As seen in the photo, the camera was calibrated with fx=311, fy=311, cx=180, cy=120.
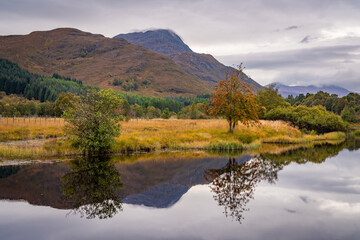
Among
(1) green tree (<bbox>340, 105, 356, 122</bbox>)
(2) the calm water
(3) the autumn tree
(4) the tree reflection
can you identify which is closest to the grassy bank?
(3) the autumn tree

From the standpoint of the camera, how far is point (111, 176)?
855 inches

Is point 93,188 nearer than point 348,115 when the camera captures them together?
Yes

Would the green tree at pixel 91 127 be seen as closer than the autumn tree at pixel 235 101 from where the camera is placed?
Yes

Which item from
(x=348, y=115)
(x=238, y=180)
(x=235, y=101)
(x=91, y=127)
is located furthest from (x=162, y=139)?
(x=348, y=115)

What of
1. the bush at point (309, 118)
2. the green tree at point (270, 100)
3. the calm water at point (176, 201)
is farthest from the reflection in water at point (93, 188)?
the green tree at point (270, 100)

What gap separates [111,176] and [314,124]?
49.1 meters

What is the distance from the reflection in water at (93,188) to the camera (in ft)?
49.9

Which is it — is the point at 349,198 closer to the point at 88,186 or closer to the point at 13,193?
the point at 88,186

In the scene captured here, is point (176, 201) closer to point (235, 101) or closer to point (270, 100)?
point (235, 101)

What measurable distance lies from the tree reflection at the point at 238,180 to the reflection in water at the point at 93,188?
5778 millimetres

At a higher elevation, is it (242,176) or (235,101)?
(235,101)

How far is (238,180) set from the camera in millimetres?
21578

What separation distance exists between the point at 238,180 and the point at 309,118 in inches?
1705

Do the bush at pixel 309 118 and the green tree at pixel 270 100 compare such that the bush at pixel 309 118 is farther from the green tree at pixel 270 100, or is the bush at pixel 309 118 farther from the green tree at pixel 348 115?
the green tree at pixel 348 115
